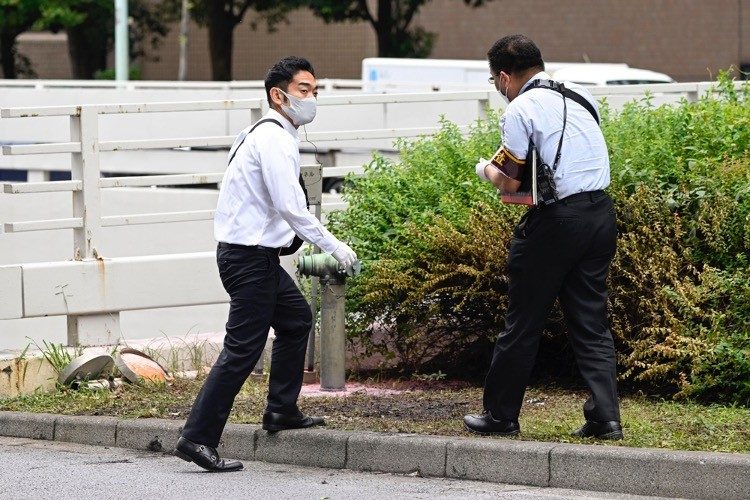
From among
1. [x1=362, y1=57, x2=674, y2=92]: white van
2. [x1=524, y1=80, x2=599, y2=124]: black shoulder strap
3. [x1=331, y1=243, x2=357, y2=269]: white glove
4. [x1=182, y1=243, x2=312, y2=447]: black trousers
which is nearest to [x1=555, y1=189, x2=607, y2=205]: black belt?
[x1=524, y1=80, x2=599, y2=124]: black shoulder strap

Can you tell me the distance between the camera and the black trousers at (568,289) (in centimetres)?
623

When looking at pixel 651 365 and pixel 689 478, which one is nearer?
pixel 689 478

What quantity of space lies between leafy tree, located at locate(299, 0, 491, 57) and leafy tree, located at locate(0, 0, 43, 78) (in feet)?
24.1

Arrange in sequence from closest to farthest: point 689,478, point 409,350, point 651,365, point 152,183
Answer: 1. point 689,478
2. point 651,365
3. point 409,350
4. point 152,183

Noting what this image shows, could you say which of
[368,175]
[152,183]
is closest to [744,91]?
[368,175]

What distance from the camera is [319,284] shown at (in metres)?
8.20

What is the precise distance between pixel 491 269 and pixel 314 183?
43.0 inches

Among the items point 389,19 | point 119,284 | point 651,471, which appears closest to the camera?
point 651,471

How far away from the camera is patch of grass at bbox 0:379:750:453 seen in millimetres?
6371

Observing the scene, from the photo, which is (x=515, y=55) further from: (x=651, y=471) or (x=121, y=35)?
(x=121, y=35)

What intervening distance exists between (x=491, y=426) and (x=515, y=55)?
1660 millimetres

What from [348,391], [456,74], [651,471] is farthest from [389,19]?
[651,471]

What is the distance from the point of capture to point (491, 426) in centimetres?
646

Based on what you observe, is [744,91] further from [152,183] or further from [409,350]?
[152,183]
